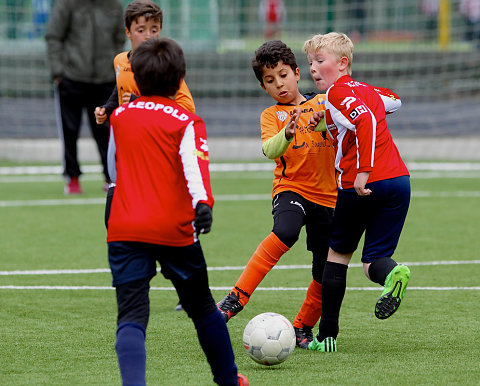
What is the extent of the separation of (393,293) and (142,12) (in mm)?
2215

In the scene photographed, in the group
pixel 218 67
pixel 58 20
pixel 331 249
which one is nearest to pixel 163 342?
pixel 331 249

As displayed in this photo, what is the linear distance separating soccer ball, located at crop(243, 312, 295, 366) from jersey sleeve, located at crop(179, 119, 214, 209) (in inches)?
44.3

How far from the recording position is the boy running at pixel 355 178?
4609mm

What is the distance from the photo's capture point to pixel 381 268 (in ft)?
15.4

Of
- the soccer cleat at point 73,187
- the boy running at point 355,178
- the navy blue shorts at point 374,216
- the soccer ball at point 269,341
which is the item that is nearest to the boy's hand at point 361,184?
the boy running at point 355,178

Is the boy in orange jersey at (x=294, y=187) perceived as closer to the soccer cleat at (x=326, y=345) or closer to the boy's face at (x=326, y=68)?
the soccer cleat at (x=326, y=345)

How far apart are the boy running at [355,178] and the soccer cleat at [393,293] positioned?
0.04 meters

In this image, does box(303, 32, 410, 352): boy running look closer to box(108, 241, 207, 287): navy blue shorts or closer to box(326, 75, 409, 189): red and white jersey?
box(326, 75, 409, 189): red and white jersey

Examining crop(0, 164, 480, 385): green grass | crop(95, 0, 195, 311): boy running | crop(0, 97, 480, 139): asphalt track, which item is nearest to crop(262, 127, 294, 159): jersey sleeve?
crop(95, 0, 195, 311): boy running

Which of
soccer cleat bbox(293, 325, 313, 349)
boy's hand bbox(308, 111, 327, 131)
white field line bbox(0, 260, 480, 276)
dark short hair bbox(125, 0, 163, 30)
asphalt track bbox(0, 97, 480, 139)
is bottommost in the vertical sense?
asphalt track bbox(0, 97, 480, 139)

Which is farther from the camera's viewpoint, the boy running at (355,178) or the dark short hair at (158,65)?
the boy running at (355,178)

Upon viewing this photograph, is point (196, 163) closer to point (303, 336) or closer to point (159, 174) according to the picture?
point (159, 174)

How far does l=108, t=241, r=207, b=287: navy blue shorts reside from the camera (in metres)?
3.72

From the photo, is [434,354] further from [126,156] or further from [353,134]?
[126,156]
